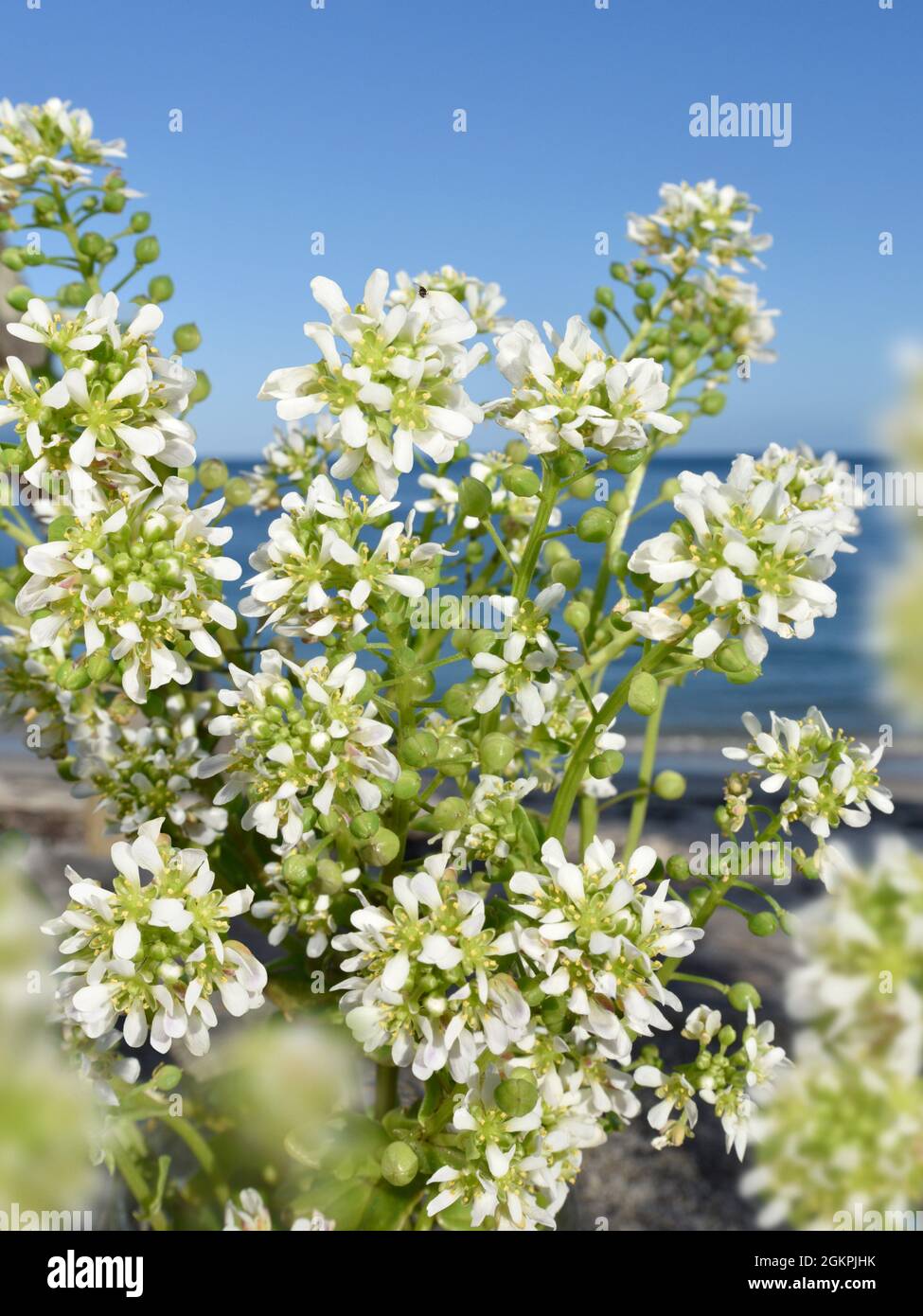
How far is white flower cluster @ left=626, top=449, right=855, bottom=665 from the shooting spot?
0.52m

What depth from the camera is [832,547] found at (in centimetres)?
52

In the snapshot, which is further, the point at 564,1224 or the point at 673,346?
the point at 673,346

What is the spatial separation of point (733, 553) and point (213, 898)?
0.31 meters

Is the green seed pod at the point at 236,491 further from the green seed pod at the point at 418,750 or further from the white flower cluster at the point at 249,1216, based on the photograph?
the white flower cluster at the point at 249,1216

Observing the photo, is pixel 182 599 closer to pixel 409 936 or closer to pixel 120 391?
pixel 120 391

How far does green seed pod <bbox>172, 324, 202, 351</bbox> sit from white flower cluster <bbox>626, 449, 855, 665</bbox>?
0.37 meters

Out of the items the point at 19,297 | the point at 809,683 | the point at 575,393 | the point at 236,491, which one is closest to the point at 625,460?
the point at 575,393

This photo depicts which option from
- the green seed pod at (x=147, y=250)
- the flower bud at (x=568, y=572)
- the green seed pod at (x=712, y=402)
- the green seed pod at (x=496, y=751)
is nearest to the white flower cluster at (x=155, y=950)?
the green seed pod at (x=496, y=751)

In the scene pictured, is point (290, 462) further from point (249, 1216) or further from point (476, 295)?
point (249, 1216)

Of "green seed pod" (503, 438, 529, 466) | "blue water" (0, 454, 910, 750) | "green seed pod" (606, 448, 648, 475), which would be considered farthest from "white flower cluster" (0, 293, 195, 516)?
"blue water" (0, 454, 910, 750)

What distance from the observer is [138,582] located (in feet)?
1.74

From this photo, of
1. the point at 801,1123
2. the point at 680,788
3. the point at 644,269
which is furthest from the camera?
the point at 644,269

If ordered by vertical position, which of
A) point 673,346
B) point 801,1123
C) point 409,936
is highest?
point 673,346
